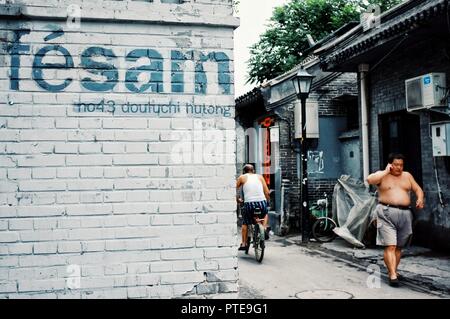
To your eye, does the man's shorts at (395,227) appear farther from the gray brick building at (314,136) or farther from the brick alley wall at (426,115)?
the gray brick building at (314,136)

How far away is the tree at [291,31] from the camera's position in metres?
23.4

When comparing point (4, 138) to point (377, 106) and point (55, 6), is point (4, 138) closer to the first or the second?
point (55, 6)

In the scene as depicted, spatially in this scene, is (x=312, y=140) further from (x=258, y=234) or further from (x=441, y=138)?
(x=258, y=234)

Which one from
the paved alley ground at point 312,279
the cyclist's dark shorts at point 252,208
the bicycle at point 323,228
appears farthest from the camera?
the bicycle at point 323,228

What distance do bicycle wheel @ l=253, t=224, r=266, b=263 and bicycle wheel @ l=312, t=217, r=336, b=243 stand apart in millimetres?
2905

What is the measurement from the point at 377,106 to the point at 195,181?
809 centimetres

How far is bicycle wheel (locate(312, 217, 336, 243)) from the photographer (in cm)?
1075

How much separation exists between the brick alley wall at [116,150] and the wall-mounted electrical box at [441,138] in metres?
5.84

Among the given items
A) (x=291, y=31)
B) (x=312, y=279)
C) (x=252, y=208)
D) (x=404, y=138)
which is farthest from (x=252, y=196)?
(x=291, y=31)

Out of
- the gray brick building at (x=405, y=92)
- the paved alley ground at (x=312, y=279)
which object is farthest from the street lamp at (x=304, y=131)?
the paved alley ground at (x=312, y=279)

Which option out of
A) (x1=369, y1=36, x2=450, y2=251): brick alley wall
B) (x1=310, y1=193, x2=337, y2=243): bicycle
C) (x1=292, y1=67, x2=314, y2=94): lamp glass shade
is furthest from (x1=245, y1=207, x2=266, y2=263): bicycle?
(x1=369, y1=36, x2=450, y2=251): brick alley wall

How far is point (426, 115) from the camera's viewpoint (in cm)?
895

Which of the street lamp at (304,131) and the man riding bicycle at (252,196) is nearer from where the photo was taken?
the man riding bicycle at (252,196)

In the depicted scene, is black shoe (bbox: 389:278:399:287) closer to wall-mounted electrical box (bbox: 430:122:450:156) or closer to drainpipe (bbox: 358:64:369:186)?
wall-mounted electrical box (bbox: 430:122:450:156)
